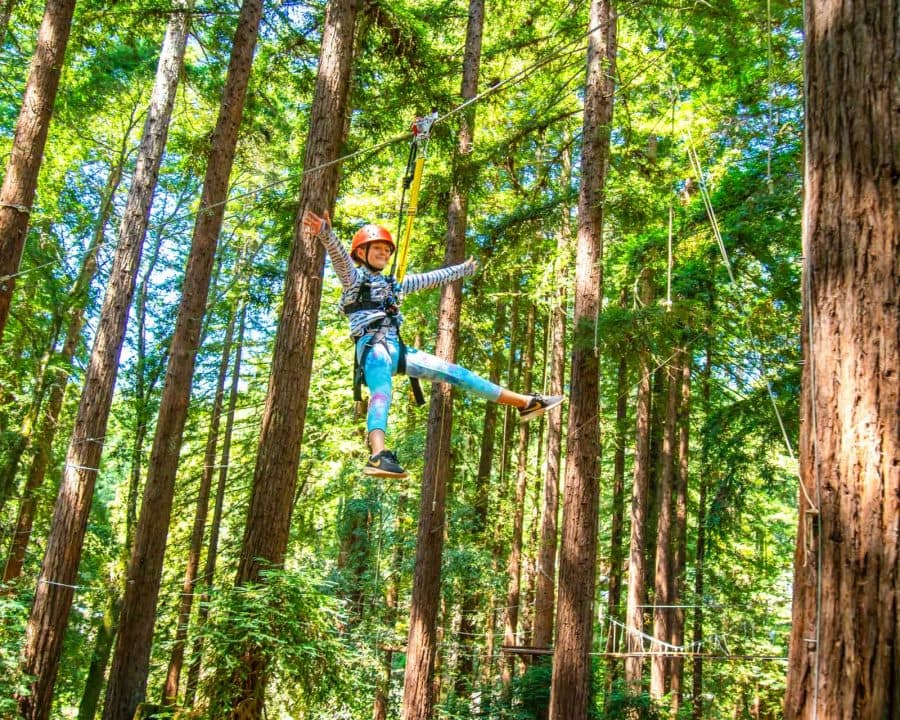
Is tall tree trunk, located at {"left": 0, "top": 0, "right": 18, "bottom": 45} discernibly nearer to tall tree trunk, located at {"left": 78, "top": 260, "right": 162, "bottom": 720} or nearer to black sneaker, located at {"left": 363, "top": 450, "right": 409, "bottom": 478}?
tall tree trunk, located at {"left": 78, "top": 260, "right": 162, "bottom": 720}

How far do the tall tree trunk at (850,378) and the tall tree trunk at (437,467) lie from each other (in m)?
6.18

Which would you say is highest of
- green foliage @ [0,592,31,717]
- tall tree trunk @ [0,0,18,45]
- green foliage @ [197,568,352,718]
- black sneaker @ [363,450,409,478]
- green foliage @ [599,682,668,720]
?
tall tree trunk @ [0,0,18,45]

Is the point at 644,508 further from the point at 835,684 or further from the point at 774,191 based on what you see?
the point at 835,684

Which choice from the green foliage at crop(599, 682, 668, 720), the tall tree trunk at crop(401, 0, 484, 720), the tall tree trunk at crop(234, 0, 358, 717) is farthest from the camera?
the green foliage at crop(599, 682, 668, 720)

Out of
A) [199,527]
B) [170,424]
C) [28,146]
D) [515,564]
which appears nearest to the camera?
[28,146]

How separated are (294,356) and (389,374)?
1.45 meters

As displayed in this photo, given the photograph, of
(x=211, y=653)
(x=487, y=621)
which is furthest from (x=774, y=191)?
(x=487, y=621)

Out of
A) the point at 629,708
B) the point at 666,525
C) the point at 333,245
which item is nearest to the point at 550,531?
the point at 666,525

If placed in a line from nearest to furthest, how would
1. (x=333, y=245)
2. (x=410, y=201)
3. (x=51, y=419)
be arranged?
(x=333, y=245)
(x=410, y=201)
(x=51, y=419)

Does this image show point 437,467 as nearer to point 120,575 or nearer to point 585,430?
point 585,430

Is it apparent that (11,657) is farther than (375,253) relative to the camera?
Yes

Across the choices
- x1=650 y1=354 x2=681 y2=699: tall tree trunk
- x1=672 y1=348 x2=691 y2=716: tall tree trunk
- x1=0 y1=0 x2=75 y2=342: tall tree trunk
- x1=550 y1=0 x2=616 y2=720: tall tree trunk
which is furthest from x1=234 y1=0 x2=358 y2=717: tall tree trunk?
x1=672 y1=348 x2=691 y2=716: tall tree trunk

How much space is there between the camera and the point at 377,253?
5090 millimetres

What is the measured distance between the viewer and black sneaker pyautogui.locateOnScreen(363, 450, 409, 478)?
14.4 ft
